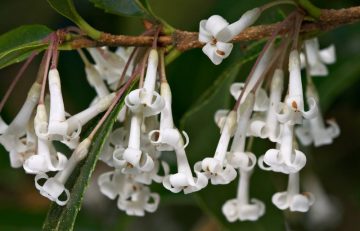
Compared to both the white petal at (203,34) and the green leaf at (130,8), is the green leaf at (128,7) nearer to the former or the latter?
the green leaf at (130,8)

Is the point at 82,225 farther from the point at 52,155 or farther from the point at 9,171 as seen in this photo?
the point at 52,155

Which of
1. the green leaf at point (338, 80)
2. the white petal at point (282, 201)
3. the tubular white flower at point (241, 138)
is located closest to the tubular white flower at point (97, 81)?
the tubular white flower at point (241, 138)

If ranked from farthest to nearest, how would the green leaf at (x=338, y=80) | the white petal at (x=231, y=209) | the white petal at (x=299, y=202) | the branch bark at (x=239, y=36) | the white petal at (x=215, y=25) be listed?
the green leaf at (x=338, y=80) < the white petal at (x=231, y=209) < the white petal at (x=299, y=202) < the branch bark at (x=239, y=36) < the white petal at (x=215, y=25)

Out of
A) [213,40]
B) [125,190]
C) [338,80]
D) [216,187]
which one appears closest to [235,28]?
[213,40]

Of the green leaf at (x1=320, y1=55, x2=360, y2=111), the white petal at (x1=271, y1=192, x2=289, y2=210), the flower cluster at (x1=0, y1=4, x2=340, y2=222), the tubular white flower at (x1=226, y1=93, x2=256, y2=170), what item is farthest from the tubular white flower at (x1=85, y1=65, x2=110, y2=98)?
the green leaf at (x1=320, y1=55, x2=360, y2=111)

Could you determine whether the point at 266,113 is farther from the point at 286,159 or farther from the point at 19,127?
the point at 19,127

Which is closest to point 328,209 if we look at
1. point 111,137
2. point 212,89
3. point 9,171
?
point 9,171

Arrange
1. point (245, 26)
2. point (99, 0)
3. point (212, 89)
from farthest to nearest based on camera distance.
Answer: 1. point (212, 89)
2. point (99, 0)
3. point (245, 26)
